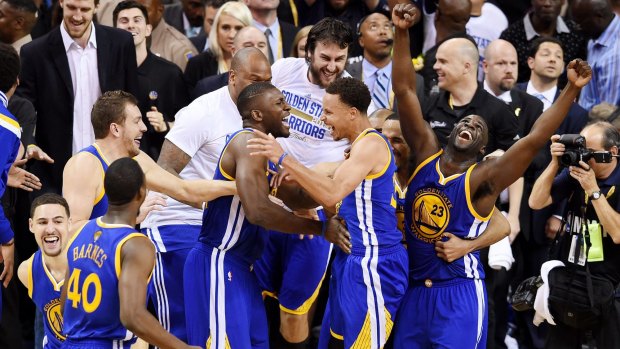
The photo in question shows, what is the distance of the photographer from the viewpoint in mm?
8625

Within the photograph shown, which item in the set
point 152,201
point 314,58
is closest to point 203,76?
point 314,58

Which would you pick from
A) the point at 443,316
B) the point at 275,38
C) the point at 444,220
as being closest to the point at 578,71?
the point at 444,220

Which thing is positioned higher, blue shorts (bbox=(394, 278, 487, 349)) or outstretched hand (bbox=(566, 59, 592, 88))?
outstretched hand (bbox=(566, 59, 592, 88))

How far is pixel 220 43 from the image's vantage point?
407 inches

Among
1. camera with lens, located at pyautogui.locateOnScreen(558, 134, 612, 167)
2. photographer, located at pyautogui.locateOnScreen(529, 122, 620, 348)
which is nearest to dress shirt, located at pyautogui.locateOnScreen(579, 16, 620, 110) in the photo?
photographer, located at pyautogui.locateOnScreen(529, 122, 620, 348)

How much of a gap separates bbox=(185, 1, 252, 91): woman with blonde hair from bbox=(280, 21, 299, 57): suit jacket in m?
0.52

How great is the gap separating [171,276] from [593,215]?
3274 millimetres

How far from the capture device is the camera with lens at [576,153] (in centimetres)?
825

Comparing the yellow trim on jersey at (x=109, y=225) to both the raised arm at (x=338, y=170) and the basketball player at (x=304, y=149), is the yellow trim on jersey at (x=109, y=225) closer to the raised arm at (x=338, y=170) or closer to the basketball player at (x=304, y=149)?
the raised arm at (x=338, y=170)

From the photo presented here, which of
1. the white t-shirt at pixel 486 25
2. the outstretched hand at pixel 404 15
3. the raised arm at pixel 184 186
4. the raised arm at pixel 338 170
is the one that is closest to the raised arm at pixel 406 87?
the outstretched hand at pixel 404 15

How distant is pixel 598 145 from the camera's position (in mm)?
8797

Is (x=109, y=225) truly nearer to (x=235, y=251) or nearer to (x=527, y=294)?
(x=235, y=251)

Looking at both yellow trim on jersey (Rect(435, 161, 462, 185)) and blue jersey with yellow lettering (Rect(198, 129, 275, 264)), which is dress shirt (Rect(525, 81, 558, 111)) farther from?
blue jersey with yellow lettering (Rect(198, 129, 275, 264))

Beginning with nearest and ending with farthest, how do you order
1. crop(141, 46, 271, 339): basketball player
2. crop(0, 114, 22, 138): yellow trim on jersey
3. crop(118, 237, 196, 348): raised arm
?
crop(118, 237, 196, 348): raised arm < crop(0, 114, 22, 138): yellow trim on jersey < crop(141, 46, 271, 339): basketball player
